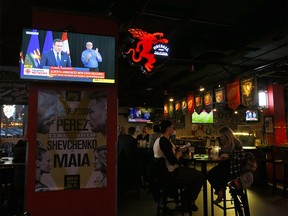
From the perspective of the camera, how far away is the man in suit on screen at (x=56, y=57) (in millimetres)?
3271

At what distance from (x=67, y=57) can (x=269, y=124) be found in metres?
9.02

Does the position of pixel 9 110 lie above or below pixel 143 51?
below

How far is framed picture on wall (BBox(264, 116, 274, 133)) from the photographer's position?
32.2 ft

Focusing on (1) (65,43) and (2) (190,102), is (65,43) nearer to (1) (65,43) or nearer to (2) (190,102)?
(1) (65,43)

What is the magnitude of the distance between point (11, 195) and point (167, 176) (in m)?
2.78

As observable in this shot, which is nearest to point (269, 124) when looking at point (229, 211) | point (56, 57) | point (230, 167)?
point (229, 211)

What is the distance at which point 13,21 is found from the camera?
17.2 feet

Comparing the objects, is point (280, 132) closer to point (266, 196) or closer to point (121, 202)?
point (266, 196)

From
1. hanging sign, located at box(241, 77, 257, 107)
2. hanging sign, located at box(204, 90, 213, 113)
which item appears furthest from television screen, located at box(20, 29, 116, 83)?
hanging sign, located at box(204, 90, 213, 113)

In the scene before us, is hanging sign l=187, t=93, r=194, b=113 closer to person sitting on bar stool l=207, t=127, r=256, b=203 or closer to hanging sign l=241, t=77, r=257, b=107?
hanging sign l=241, t=77, r=257, b=107

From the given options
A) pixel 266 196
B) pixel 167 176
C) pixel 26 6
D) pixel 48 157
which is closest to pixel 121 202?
pixel 167 176

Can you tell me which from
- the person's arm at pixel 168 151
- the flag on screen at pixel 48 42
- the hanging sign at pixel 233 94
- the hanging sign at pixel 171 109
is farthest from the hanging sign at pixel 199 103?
the flag on screen at pixel 48 42

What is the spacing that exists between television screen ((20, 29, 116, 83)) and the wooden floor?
106 inches

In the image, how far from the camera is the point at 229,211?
4.71 meters
